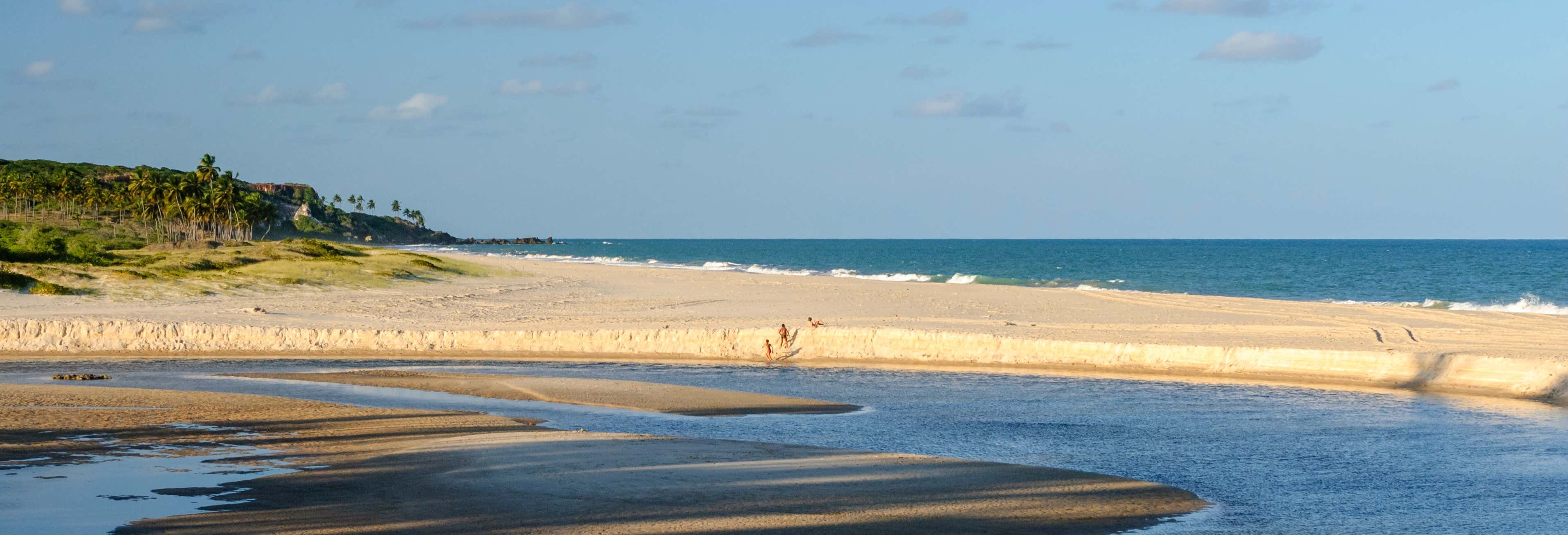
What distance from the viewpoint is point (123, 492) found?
13242mm

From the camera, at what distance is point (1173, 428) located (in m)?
20.4

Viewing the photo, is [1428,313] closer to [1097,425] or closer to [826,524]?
[1097,425]

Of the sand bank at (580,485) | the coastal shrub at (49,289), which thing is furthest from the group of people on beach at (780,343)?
the coastal shrub at (49,289)

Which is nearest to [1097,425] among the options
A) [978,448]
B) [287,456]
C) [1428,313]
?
[978,448]

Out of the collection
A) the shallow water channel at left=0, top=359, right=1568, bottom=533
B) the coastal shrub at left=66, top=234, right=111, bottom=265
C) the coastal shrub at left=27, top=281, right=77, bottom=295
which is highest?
the coastal shrub at left=66, top=234, right=111, bottom=265

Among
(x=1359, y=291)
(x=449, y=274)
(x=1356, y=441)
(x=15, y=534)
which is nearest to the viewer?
(x=15, y=534)

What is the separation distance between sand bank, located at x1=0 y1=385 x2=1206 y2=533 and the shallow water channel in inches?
43.4

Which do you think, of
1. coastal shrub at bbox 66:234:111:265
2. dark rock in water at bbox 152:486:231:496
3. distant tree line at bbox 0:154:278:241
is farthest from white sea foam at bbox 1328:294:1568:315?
distant tree line at bbox 0:154:278:241

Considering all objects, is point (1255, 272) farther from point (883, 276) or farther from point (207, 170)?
point (207, 170)

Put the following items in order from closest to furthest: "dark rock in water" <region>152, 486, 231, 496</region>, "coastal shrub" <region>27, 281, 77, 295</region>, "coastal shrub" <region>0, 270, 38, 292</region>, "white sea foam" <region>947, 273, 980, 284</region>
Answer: "dark rock in water" <region>152, 486, 231, 496</region>
"coastal shrub" <region>0, 270, 38, 292</region>
"coastal shrub" <region>27, 281, 77, 295</region>
"white sea foam" <region>947, 273, 980, 284</region>

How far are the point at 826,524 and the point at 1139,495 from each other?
15.4ft

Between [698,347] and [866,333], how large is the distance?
16.4 feet

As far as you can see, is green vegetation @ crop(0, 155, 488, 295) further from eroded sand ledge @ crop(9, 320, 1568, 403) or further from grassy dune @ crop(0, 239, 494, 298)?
eroded sand ledge @ crop(9, 320, 1568, 403)

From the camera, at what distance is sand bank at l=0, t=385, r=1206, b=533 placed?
12.4 m
